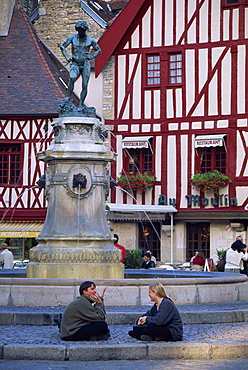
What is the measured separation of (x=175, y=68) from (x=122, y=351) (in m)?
21.3

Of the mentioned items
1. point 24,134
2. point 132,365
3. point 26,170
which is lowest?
point 132,365

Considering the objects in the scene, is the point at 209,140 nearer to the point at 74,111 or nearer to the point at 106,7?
the point at 106,7

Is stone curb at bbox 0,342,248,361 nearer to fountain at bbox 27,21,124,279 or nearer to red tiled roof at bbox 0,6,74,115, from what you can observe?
fountain at bbox 27,21,124,279

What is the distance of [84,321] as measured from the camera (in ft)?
29.6

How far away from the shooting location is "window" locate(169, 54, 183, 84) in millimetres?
28797

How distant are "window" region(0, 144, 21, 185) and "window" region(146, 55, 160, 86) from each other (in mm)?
5428

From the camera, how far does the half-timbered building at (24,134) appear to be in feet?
95.8

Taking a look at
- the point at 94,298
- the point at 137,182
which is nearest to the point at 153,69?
the point at 137,182

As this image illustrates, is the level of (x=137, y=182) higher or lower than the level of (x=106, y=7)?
lower

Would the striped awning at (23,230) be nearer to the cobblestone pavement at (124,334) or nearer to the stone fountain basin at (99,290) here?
the stone fountain basin at (99,290)

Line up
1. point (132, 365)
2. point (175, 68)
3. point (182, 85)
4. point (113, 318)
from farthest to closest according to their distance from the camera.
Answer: point (175, 68)
point (182, 85)
point (113, 318)
point (132, 365)

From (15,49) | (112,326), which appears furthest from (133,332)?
(15,49)

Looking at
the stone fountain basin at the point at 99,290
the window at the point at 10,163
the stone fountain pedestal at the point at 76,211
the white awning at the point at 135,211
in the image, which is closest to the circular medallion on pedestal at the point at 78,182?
the stone fountain pedestal at the point at 76,211

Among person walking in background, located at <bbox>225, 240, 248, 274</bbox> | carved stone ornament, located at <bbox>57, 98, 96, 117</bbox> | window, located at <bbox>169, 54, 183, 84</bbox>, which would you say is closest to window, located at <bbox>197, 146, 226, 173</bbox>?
window, located at <bbox>169, 54, 183, 84</bbox>
